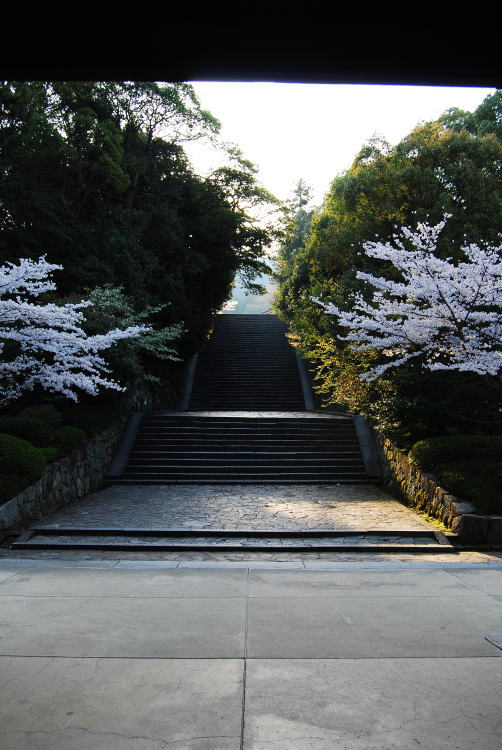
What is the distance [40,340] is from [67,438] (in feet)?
6.95

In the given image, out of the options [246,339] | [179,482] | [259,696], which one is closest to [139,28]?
[259,696]

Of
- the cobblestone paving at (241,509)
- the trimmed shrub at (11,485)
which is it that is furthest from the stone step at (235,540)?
the trimmed shrub at (11,485)

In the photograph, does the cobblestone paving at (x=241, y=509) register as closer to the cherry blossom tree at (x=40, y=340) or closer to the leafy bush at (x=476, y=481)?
the leafy bush at (x=476, y=481)

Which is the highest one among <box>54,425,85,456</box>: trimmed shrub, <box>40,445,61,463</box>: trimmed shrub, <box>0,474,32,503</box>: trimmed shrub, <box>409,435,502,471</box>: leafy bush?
<box>409,435,502,471</box>: leafy bush

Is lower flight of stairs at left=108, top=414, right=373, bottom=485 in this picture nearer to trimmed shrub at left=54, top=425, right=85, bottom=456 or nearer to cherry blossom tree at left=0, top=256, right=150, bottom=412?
trimmed shrub at left=54, top=425, right=85, bottom=456

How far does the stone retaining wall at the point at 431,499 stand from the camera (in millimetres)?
Answer: 8078

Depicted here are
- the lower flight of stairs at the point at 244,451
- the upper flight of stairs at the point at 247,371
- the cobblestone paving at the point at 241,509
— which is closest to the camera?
the cobblestone paving at the point at 241,509

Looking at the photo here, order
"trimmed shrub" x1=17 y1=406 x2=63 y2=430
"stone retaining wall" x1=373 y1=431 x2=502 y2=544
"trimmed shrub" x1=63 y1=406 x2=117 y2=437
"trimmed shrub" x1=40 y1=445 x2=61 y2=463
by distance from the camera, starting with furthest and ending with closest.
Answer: "trimmed shrub" x1=63 y1=406 x2=117 y2=437
"trimmed shrub" x1=17 y1=406 x2=63 y2=430
"trimmed shrub" x1=40 y1=445 x2=61 y2=463
"stone retaining wall" x1=373 y1=431 x2=502 y2=544

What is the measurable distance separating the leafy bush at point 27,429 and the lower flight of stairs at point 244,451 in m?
2.90

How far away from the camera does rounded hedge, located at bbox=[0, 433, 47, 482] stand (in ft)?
29.1

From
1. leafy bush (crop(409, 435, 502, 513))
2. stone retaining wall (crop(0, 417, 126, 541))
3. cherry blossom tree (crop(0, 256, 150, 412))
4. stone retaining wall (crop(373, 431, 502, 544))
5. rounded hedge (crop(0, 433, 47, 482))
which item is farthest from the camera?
cherry blossom tree (crop(0, 256, 150, 412))

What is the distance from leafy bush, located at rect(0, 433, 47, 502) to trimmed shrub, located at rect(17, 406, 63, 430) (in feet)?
5.05

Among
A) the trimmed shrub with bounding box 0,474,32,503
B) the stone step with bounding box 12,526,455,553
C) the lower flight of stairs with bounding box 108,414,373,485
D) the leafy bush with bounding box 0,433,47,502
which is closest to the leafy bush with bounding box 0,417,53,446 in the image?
the leafy bush with bounding box 0,433,47,502

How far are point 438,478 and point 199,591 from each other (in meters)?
5.69
